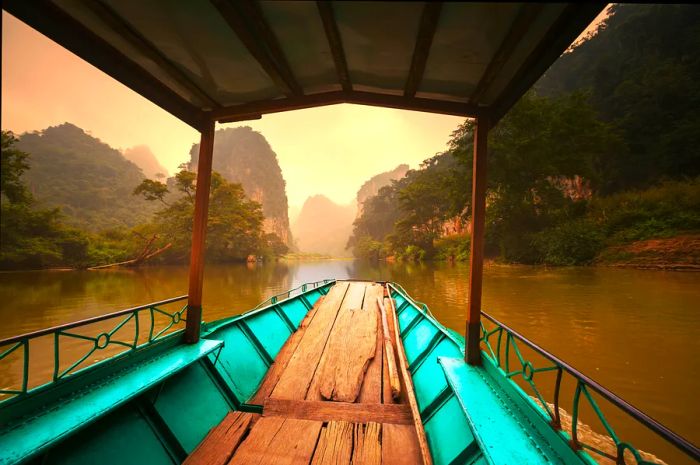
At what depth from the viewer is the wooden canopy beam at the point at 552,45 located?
8.73 ft

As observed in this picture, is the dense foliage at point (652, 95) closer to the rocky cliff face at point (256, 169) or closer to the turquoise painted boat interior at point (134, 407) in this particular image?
the turquoise painted boat interior at point (134, 407)

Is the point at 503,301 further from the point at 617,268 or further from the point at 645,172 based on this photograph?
the point at 645,172

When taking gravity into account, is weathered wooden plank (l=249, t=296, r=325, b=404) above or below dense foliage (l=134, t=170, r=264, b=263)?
below

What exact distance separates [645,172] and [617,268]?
575 inches

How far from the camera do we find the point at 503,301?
12.5 metres

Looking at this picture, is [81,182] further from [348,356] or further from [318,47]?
[318,47]

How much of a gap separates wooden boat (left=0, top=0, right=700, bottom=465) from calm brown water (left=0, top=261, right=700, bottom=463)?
3438 mm

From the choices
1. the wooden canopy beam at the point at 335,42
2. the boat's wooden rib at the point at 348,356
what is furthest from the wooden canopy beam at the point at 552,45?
the boat's wooden rib at the point at 348,356

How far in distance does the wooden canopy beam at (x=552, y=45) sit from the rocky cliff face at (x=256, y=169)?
95960 millimetres

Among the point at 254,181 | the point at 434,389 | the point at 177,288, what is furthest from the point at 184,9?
the point at 254,181

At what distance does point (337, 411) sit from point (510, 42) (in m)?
4.25

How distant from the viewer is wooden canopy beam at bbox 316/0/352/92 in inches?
111

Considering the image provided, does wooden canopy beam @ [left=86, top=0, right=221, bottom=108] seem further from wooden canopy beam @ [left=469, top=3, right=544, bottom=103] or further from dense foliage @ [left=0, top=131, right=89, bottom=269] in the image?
dense foliage @ [left=0, top=131, right=89, bottom=269]

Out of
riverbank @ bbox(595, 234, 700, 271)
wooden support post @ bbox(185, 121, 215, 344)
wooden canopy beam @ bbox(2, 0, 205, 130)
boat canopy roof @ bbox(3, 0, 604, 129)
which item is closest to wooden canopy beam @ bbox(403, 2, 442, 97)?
boat canopy roof @ bbox(3, 0, 604, 129)
